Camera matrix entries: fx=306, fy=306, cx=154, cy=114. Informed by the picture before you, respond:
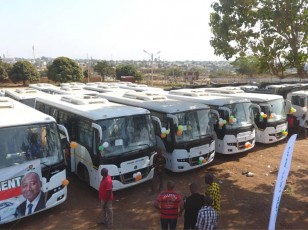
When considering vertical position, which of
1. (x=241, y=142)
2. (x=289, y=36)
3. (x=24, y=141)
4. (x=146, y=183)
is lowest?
(x=146, y=183)

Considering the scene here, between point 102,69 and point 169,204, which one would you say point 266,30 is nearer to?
point 169,204

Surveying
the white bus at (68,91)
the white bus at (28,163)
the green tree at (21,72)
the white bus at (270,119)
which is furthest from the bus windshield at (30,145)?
the green tree at (21,72)

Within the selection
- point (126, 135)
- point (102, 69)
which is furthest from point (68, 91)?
point (102, 69)

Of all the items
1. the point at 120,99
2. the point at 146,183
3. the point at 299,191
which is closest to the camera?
the point at 299,191

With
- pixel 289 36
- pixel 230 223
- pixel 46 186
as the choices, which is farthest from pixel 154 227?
pixel 289 36

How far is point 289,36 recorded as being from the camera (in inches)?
429

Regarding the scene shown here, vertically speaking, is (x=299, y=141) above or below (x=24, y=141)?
below

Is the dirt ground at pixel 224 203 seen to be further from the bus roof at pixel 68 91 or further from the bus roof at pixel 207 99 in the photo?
the bus roof at pixel 68 91

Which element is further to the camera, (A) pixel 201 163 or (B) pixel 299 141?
(B) pixel 299 141

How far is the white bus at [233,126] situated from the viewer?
12086mm

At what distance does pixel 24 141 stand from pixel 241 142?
829 centimetres

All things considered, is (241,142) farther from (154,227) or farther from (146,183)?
(154,227)

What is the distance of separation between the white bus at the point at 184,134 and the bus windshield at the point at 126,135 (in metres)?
0.78

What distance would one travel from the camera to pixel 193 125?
10.7m
